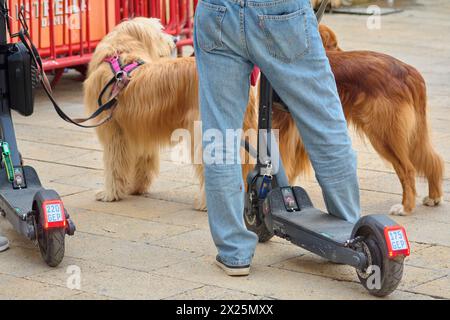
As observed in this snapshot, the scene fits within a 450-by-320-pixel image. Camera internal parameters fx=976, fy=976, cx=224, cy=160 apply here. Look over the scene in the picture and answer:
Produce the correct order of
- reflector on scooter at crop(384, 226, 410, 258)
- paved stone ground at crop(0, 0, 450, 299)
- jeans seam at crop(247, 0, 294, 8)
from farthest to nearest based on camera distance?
paved stone ground at crop(0, 0, 450, 299), jeans seam at crop(247, 0, 294, 8), reflector on scooter at crop(384, 226, 410, 258)

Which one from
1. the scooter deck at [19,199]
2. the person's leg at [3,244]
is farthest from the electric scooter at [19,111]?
the person's leg at [3,244]

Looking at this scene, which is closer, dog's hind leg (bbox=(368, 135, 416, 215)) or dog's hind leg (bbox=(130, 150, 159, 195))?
dog's hind leg (bbox=(368, 135, 416, 215))

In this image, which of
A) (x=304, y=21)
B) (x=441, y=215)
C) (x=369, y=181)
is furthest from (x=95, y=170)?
(x=304, y=21)

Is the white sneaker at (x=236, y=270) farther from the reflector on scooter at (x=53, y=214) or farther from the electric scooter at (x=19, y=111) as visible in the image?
the electric scooter at (x=19, y=111)

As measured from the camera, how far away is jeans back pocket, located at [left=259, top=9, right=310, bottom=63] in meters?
4.45

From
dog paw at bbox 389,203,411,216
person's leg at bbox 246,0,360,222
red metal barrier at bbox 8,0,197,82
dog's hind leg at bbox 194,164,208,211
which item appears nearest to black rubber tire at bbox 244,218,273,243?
person's leg at bbox 246,0,360,222

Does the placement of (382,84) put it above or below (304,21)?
below

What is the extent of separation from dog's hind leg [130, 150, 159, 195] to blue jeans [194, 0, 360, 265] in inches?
70.1

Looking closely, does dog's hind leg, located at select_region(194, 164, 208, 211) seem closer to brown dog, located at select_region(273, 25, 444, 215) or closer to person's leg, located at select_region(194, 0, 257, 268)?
brown dog, located at select_region(273, 25, 444, 215)

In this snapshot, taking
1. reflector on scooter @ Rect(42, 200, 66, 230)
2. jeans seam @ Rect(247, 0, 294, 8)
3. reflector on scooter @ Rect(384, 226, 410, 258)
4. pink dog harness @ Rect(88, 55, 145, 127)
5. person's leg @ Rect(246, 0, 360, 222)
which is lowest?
reflector on scooter @ Rect(42, 200, 66, 230)

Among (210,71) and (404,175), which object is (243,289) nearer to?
(210,71)

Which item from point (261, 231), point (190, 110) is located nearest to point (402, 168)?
point (261, 231)
